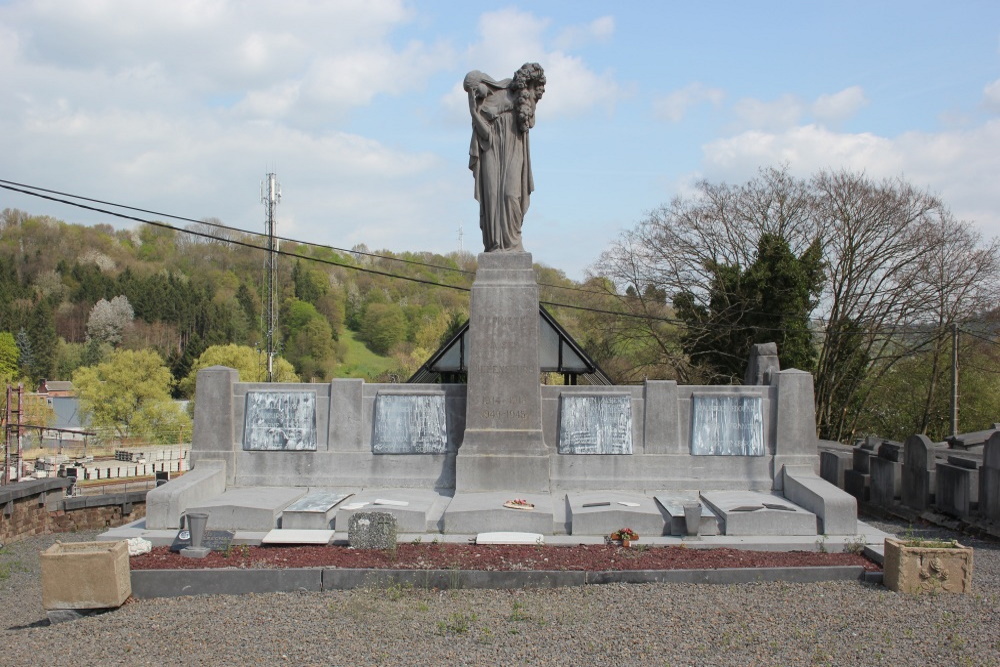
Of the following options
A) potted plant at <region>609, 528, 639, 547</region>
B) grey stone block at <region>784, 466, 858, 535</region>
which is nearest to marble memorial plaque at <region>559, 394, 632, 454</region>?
potted plant at <region>609, 528, 639, 547</region>

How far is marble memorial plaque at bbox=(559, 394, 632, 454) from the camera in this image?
1238 centimetres

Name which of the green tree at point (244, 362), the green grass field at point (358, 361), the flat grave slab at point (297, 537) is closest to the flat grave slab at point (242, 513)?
the flat grave slab at point (297, 537)

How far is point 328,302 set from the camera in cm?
9931

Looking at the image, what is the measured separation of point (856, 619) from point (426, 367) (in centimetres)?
1027

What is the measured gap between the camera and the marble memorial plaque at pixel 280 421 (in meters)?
12.5

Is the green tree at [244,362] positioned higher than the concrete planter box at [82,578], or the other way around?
the green tree at [244,362]

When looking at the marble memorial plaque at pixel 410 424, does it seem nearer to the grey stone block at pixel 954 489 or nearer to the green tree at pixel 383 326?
the grey stone block at pixel 954 489

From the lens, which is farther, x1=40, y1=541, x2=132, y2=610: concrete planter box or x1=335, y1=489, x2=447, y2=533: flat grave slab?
x1=335, y1=489, x2=447, y2=533: flat grave slab

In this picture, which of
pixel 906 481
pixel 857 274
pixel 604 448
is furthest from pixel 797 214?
pixel 604 448

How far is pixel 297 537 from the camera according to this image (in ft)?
33.2

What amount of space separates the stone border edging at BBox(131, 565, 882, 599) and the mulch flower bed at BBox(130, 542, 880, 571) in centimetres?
20

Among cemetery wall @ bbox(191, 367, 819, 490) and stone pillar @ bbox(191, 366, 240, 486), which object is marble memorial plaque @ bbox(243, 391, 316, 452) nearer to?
cemetery wall @ bbox(191, 367, 819, 490)

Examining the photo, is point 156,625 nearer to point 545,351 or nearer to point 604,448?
point 604,448

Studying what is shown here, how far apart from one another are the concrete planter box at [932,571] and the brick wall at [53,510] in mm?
12555
